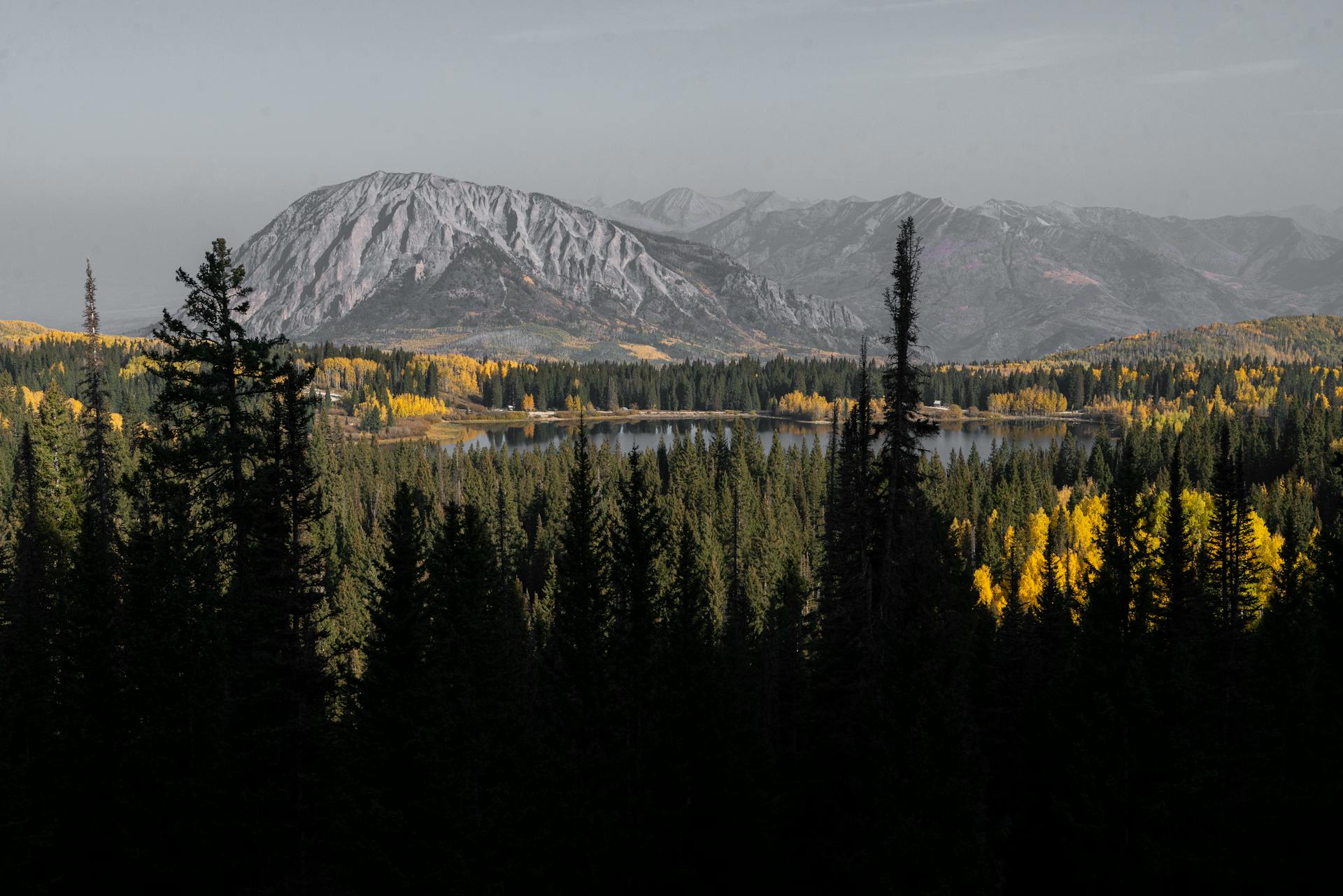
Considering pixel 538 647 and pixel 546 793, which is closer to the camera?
pixel 546 793

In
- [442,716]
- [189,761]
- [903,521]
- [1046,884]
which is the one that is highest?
[903,521]

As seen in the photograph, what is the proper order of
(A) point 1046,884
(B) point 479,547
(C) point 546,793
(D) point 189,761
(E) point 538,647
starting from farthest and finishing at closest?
1. (E) point 538,647
2. (B) point 479,547
3. (A) point 1046,884
4. (C) point 546,793
5. (D) point 189,761

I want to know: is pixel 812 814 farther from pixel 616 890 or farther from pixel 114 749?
pixel 114 749

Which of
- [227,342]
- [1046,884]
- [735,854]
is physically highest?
[227,342]

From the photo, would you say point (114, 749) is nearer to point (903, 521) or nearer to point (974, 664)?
point (903, 521)

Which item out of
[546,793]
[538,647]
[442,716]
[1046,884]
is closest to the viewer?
[442,716]

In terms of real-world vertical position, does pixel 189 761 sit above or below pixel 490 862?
above

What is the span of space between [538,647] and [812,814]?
122 feet

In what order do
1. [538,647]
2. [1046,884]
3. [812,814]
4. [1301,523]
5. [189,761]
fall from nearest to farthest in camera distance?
[189,761]
[1046,884]
[812,814]
[538,647]
[1301,523]

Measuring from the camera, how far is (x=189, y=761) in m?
31.7

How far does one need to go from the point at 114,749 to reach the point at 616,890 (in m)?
16.8

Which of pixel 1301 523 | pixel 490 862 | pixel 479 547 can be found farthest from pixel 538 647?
pixel 1301 523

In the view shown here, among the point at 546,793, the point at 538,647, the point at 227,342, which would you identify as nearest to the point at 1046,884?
the point at 546,793

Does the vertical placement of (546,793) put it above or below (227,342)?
below
